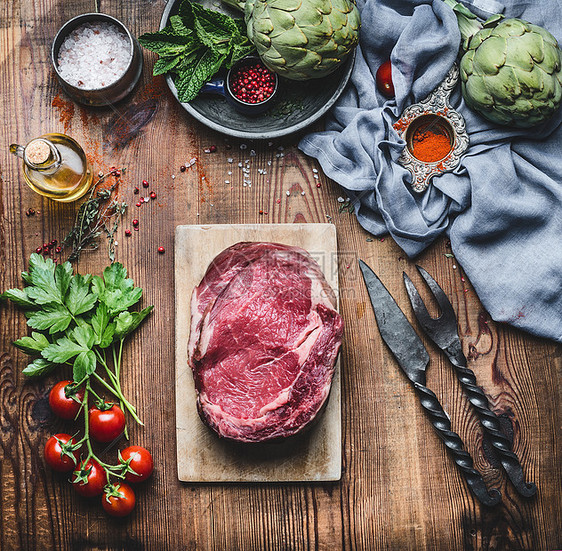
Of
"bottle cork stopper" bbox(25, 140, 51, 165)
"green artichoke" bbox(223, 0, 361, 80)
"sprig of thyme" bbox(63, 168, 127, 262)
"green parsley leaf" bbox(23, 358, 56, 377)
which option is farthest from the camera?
"sprig of thyme" bbox(63, 168, 127, 262)

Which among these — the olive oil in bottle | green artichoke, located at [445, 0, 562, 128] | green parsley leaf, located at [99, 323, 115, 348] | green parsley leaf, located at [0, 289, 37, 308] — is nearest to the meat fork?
green artichoke, located at [445, 0, 562, 128]

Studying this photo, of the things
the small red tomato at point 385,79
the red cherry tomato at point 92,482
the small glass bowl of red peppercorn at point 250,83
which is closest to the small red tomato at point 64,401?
the red cherry tomato at point 92,482

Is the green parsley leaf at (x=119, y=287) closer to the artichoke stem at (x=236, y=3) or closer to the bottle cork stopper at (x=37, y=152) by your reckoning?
the bottle cork stopper at (x=37, y=152)

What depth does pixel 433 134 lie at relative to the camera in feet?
7.16

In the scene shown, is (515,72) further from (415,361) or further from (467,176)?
(415,361)

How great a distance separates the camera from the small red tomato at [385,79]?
2166 mm

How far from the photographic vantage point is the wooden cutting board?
213 cm

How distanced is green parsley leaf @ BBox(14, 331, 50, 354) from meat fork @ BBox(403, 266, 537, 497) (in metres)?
1.47

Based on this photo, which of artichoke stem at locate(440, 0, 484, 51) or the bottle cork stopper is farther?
artichoke stem at locate(440, 0, 484, 51)

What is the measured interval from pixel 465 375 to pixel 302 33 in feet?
4.72

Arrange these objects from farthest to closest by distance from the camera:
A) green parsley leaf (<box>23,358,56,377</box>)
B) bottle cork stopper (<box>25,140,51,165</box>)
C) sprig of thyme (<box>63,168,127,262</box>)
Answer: sprig of thyme (<box>63,168,127,262</box>), green parsley leaf (<box>23,358,56,377</box>), bottle cork stopper (<box>25,140,51,165</box>)

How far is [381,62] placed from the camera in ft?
7.32

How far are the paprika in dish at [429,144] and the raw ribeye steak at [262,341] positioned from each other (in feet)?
2.05

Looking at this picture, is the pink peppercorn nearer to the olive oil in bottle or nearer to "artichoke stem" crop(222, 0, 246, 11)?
"artichoke stem" crop(222, 0, 246, 11)
